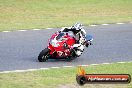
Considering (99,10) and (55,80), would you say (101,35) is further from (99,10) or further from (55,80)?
(55,80)

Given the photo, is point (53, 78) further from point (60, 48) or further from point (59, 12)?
point (59, 12)

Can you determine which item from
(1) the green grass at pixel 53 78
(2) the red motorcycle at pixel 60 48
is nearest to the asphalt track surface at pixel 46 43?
(2) the red motorcycle at pixel 60 48

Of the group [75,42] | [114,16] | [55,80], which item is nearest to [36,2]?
[114,16]

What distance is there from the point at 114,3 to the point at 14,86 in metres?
18.4

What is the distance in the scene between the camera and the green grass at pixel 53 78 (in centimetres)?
1498

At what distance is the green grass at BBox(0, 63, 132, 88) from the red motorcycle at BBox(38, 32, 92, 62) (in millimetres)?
1151

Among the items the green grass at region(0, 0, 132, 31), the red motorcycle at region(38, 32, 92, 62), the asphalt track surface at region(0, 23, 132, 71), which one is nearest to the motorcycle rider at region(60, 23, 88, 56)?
the red motorcycle at region(38, 32, 92, 62)

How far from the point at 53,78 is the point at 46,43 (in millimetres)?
6086

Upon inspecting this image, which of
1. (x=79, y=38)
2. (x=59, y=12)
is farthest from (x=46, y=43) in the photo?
(x=59, y=12)

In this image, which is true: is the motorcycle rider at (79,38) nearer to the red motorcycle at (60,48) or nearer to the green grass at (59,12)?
the red motorcycle at (60,48)

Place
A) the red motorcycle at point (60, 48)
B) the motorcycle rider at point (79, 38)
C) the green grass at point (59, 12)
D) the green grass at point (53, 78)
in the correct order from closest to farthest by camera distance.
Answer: the green grass at point (53, 78), the red motorcycle at point (60, 48), the motorcycle rider at point (79, 38), the green grass at point (59, 12)

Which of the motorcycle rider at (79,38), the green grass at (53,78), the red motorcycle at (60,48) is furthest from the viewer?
the motorcycle rider at (79,38)

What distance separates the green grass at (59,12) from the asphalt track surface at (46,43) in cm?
139

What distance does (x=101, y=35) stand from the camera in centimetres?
2361
